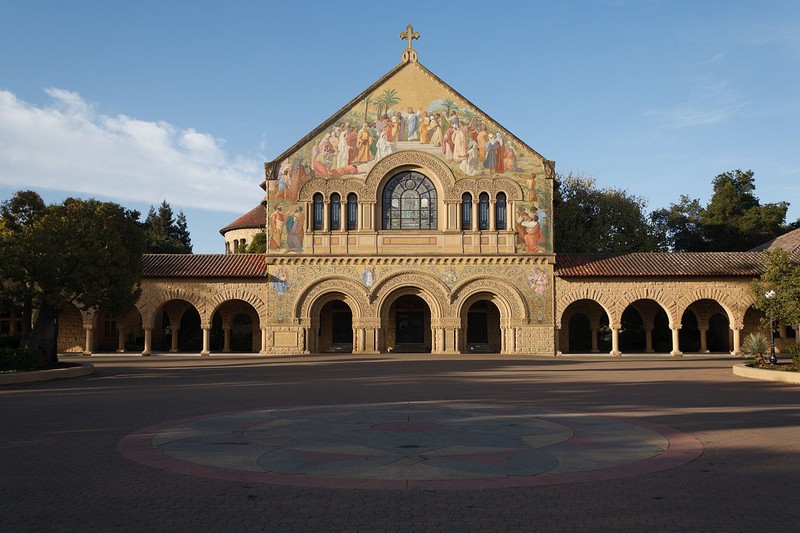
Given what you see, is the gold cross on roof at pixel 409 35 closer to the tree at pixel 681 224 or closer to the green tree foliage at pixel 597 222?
the green tree foliage at pixel 597 222

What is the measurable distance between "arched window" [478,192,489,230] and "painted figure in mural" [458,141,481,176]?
129 cm

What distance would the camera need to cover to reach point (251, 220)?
6141 centimetres

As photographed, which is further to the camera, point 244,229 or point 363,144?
point 244,229

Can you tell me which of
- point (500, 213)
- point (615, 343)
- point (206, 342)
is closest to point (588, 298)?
point (615, 343)

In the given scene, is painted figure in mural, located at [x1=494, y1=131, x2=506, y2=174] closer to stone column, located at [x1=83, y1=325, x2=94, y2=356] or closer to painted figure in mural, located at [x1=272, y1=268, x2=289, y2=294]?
painted figure in mural, located at [x1=272, y1=268, x2=289, y2=294]

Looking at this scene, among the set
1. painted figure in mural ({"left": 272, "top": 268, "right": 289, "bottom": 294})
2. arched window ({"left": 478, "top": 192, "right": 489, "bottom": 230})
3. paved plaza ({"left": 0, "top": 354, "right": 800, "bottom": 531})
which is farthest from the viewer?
arched window ({"left": 478, "top": 192, "right": 489, "bottom": 230})

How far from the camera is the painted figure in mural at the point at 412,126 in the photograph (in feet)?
123

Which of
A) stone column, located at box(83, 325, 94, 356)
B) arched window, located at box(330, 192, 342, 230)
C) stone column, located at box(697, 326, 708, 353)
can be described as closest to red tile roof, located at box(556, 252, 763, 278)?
stone column, located at box(697, 326, 708, 353)

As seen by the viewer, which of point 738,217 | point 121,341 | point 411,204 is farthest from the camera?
point 738,217

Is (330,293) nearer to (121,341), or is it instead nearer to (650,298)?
(121,341)

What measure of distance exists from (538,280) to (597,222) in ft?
66.9

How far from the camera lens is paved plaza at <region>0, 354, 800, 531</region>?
264 inches

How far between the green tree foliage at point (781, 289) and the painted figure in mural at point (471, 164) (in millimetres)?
15710

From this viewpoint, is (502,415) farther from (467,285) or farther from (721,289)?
(721,289)
